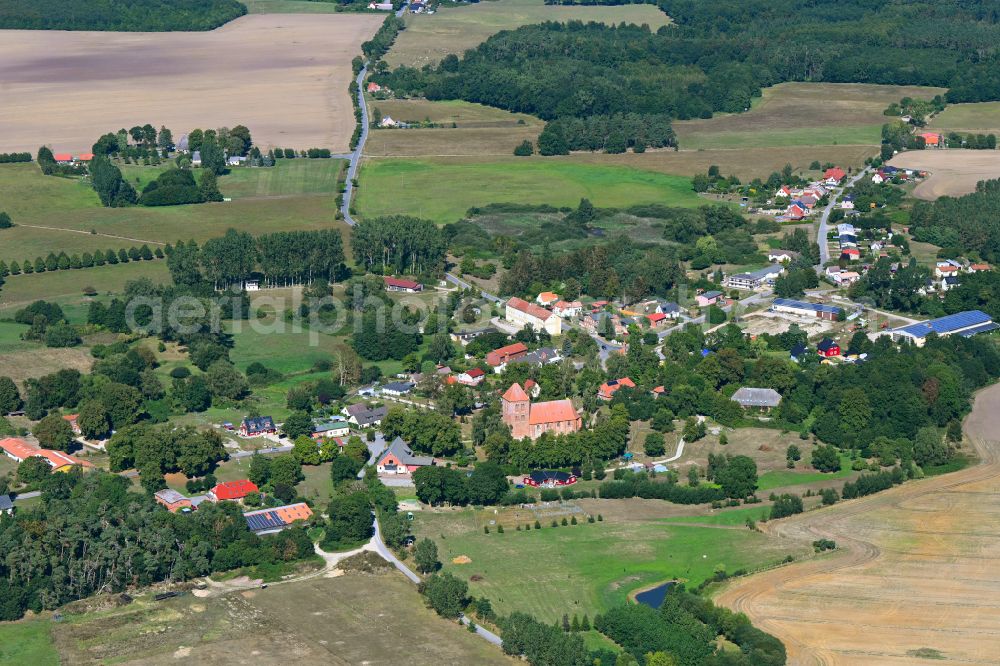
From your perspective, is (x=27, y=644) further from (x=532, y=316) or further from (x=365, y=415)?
(x=532, y=316)

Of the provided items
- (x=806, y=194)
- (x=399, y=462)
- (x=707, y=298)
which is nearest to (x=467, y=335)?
(x=707, y=298)

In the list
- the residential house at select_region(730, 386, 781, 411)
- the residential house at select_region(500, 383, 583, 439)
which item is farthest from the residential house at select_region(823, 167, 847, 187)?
the residential house at select_region(500, 383, 583, 439)

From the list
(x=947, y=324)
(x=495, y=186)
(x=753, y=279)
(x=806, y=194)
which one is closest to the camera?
(x=947, y=324)

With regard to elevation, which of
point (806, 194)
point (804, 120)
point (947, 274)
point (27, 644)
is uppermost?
point (804, 120)

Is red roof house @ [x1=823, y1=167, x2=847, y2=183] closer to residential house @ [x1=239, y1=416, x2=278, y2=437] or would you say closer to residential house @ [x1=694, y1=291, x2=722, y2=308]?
residential house @ [x1=694, y1=291, x2=722, y2=308]

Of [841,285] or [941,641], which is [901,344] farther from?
[941,641]
